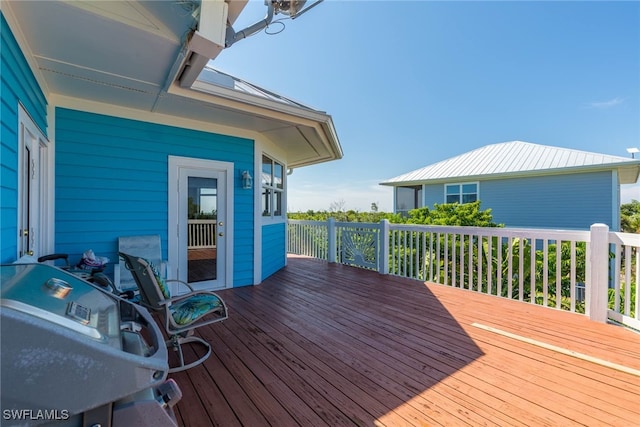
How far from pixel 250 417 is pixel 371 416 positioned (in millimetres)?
757

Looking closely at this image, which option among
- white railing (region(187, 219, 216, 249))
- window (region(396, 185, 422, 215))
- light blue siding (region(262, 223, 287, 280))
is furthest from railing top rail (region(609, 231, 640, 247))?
window (region(396, 185, 422, 215))

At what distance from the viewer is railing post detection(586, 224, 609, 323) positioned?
3109 millimetres

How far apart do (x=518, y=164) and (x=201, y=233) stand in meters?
10.6

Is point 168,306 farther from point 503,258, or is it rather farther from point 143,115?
point 503,258

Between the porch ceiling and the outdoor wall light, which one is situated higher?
the porch ceiling

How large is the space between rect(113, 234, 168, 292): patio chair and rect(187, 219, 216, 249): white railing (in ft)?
1.54

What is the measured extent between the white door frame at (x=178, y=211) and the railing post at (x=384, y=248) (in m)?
2.83

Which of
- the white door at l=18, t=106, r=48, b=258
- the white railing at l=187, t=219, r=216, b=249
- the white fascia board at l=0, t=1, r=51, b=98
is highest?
the white fascia board at l=0, t=1, r=51, b=98

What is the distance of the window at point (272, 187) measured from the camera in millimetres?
5513

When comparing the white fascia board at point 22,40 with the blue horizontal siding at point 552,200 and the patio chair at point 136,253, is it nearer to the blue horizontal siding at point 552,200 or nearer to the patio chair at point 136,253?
the patio chair at point 136,253

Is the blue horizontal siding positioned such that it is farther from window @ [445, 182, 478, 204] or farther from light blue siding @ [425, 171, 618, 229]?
window @ [445, 182, 478, 204]

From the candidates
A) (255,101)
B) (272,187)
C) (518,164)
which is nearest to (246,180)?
(272,187)

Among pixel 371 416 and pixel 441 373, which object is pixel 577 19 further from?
pixel 371 416

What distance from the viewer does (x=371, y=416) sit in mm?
1783
